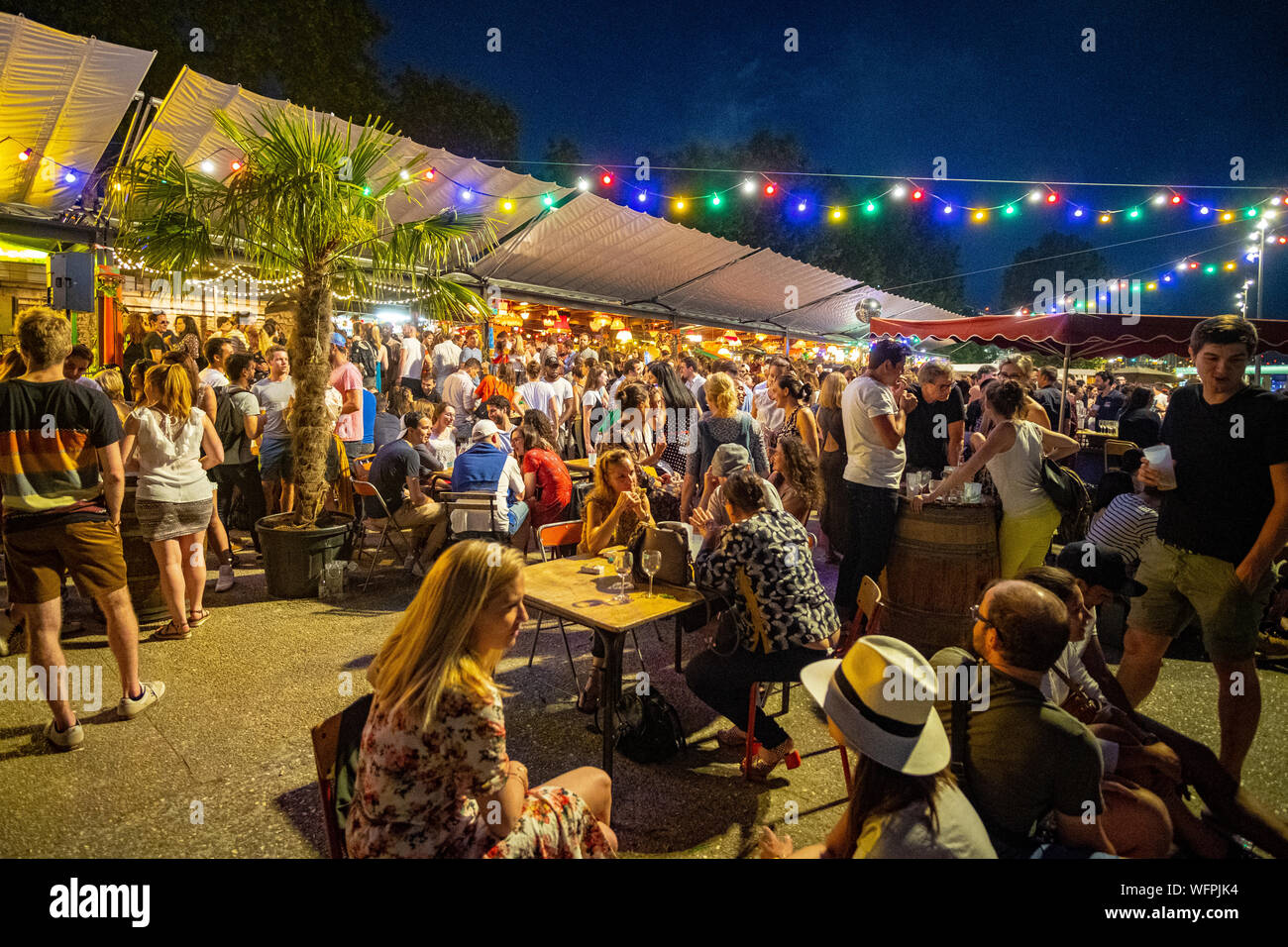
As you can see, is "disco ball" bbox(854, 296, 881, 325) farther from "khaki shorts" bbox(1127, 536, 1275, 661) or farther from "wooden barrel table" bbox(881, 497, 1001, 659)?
"khaki shorts" bbox(1127, 536, 1275, 661)

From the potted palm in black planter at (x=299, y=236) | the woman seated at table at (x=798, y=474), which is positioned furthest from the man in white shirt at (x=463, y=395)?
the woman seated at table at (x=798, y=474)

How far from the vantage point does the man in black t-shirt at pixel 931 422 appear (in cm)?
576

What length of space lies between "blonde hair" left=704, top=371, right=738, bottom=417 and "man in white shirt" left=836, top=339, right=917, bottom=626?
113cm

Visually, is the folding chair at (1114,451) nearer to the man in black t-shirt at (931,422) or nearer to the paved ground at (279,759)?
the man in black t-shirt at (931,422)

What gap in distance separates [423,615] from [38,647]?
8.57ft

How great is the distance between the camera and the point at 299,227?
4977mm

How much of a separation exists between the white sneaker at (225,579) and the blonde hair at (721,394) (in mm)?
4070

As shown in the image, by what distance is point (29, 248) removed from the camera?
29.9ft

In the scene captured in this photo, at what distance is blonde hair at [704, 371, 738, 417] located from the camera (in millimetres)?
5531

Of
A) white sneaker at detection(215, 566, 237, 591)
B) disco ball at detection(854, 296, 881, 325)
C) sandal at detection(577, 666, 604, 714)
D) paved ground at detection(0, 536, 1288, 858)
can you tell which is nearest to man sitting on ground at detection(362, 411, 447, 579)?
white sneaker at detection(215, 566, 237, 591)

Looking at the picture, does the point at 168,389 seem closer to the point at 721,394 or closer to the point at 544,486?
the point at 544,486

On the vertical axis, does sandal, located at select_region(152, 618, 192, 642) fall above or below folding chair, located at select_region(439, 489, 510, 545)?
below
